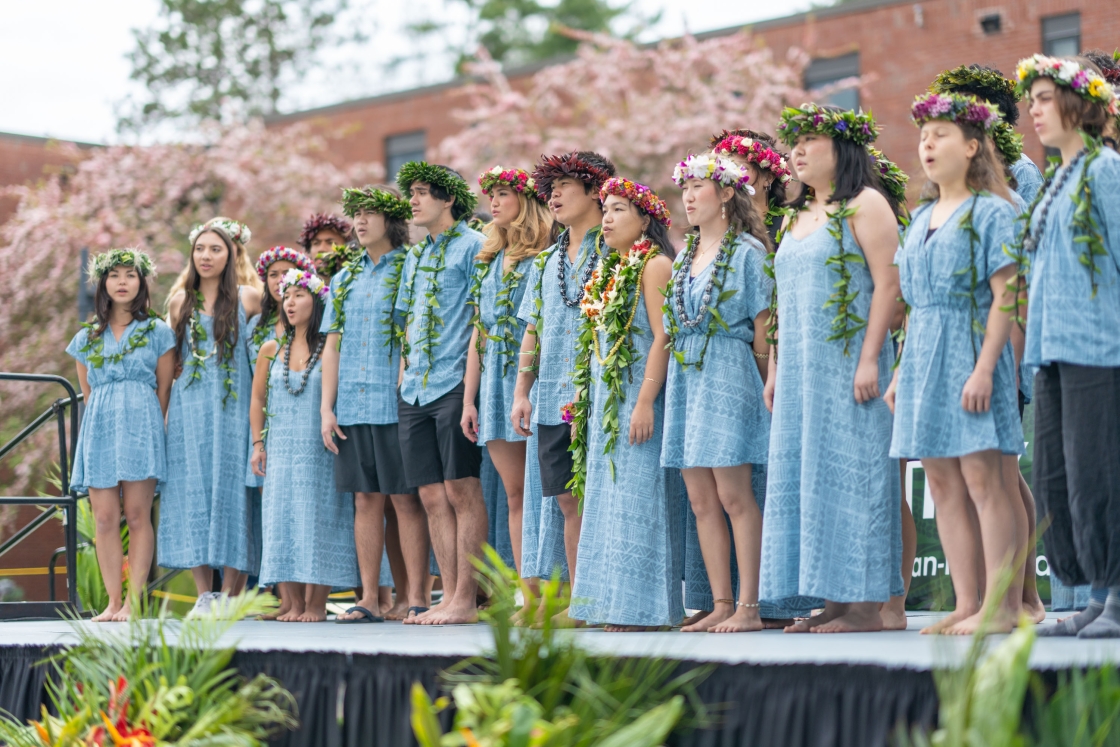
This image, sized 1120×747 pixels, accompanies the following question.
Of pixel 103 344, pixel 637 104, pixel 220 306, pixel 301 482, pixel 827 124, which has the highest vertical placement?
pixel 637 104

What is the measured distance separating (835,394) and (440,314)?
2192 millimetres

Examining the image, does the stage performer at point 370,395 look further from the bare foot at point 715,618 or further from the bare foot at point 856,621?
the bare foot at point 856,621

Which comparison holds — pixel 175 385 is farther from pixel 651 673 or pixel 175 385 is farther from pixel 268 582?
pixel 651 673

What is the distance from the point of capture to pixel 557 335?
5.89 metres

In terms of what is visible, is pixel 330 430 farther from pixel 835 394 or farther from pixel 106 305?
pixel 835 394

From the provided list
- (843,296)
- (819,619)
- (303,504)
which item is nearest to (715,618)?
(819,619)

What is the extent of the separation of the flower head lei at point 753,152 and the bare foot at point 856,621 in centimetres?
181

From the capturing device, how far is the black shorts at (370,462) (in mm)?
6520

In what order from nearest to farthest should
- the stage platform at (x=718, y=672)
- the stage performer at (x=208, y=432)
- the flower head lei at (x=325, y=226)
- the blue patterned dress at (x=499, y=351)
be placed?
the stage platform at (x=718, y=672) → the blue patterned dress at (x=499, y=351) → the stage performer at (x=208, y=432) → the flower head lei at (x=325, y=226)

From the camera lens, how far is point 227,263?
24.0ft

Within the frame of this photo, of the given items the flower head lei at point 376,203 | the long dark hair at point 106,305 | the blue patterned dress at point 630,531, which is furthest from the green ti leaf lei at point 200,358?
the blue patterned dress at point 630,531

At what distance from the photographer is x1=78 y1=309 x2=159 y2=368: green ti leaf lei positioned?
7.16 meters

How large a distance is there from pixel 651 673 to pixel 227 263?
14.1 ft

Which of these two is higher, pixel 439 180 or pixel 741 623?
pixel 439 180
